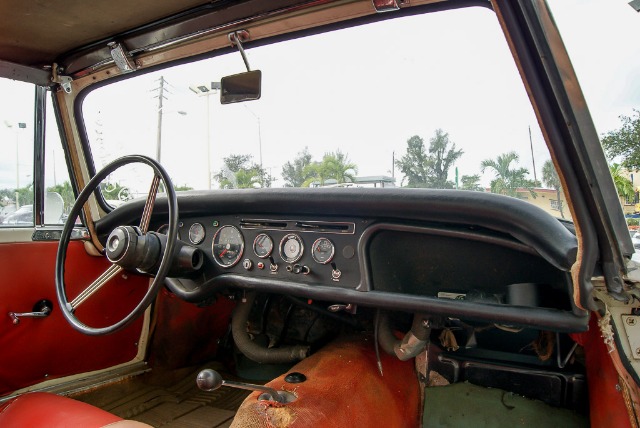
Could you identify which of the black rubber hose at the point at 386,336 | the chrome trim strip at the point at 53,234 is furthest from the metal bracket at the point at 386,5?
the chrome trim strip at the point at 53,234

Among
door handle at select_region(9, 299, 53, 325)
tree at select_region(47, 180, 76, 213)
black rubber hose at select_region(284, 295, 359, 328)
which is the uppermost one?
tree at select_region(47, 180, 76, 213)

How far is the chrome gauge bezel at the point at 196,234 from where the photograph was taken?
2.23m

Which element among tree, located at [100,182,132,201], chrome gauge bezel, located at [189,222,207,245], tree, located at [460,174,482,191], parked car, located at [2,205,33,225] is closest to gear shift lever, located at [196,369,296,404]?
chrome gauge bezel, located at [189,222,207,245]

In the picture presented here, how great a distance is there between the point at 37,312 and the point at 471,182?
2.11 meters

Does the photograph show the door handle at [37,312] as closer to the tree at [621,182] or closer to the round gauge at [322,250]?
the round gauge at [322,250]

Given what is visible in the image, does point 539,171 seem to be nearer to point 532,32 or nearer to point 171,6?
point 532,32

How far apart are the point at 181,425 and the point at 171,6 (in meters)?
2.00

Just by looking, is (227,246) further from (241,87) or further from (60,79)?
(60,79)

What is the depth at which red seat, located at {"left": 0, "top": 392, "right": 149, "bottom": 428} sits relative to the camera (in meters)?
1.42

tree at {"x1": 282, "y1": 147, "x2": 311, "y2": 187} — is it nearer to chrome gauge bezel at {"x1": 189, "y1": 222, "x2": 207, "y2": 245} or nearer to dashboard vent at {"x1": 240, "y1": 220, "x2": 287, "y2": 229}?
dashboard vent at {"x1": 240, "y1": 220, "x2": 287, "y2": 229}

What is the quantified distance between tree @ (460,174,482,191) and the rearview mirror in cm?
92

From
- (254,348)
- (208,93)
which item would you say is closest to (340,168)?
(208,93)

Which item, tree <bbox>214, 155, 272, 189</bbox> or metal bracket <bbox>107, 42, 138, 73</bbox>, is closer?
metal bracket <bbox>107, 42, 138, 73</bbox>

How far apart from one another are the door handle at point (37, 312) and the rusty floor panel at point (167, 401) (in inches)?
20.1
